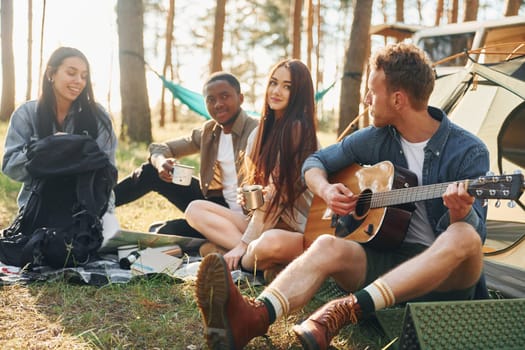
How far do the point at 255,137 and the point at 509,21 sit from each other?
2.24 meters

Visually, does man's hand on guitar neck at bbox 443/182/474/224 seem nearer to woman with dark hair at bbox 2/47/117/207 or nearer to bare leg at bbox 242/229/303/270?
bare leg at bbox 242/229/303/270

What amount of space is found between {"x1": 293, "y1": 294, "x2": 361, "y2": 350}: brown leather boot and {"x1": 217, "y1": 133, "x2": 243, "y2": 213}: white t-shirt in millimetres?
1555

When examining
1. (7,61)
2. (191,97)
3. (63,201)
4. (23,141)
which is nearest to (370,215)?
(63,201)

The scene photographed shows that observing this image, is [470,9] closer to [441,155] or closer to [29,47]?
[441,155]

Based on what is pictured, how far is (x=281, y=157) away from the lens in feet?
8.75

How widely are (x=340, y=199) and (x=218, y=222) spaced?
0.97 metres

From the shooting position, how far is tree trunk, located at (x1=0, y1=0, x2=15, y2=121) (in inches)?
359

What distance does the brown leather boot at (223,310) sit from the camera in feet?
5.49

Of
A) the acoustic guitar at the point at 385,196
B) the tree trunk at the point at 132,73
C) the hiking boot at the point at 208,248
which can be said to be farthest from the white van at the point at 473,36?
the tree trunk at the point at 132,73

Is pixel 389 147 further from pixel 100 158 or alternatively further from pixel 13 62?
pixel 13 62

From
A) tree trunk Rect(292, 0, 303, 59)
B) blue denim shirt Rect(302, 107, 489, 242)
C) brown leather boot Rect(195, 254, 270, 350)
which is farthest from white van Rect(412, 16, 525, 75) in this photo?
tree trunk Rect(292, 0, 303, 59)

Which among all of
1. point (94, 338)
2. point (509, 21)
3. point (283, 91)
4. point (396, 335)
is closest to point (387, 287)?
point (396, 335)

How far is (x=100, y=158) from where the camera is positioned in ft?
9.61

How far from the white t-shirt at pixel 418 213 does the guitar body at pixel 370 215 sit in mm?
56
